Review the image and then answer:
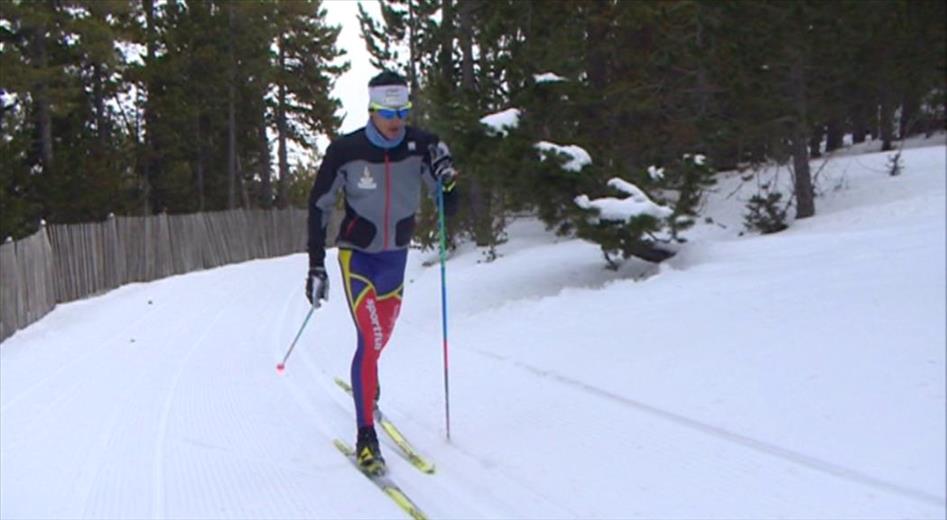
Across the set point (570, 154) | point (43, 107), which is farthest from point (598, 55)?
point (43, 107)

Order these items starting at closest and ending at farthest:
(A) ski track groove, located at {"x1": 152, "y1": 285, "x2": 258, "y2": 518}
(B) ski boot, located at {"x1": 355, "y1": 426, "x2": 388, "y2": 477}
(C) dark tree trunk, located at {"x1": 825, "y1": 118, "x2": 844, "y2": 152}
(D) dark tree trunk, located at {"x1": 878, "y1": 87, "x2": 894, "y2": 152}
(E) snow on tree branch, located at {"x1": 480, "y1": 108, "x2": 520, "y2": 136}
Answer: (A) ski track groove, located at {"x1": 152, "y1": 285, "x2": 258, "y2": 518}
(B) ski boot, located at {"x1": 355, "y1": 426, "x2": 388, "y2": 477}
(E) snow on tree branch, located at {"x1": 480, "y1": 108, "x2": 520, "y2": 136}
(D) dark tree trunk, located at {"x1": 878, "y1": 87, "x2": 894, "y2": 152}
(C) dark tree trunk, located at {"x1": 825, "y1": 118, "x2": 844, "y2": 152}

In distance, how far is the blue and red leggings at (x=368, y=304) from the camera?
4324 mm

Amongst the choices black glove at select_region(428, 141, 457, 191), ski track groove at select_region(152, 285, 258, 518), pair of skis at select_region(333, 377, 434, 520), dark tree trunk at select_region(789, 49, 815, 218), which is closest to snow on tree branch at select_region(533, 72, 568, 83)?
dark tree trunk at select_region(789, 49, 815, 218)

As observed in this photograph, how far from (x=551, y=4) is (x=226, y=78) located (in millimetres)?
25455

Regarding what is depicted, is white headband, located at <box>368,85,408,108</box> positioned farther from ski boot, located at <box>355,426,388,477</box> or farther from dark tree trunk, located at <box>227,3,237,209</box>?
dark tree trunk, located at <box>227,3,237,209</box>

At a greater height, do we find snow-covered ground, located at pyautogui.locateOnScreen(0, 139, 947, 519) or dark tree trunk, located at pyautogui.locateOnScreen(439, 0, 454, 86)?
dark tree trunk, located at pyautogui.locateOnScreen(439, 0, 454, 86)

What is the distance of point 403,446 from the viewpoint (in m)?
4.42

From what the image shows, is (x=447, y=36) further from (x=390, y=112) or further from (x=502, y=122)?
(x=390, y=112)

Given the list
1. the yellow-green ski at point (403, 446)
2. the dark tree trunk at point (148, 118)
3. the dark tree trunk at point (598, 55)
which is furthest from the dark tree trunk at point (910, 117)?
the dark tree trunk at point (148, 118)

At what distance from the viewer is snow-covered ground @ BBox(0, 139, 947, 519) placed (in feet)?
11.0

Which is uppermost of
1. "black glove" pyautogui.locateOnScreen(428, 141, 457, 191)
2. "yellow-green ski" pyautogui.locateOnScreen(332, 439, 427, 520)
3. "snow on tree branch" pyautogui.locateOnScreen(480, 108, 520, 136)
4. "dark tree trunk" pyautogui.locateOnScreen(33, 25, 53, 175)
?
"dark tree trunk" pyautogui.locateOnScreen(33, 25, 53, 175)

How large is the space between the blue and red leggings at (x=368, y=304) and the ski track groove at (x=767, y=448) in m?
1.40

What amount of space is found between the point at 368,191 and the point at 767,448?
7.86 ft

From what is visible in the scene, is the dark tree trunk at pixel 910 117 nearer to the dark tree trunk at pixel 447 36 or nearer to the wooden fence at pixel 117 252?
the dark tree trunk at pixel 447 36
